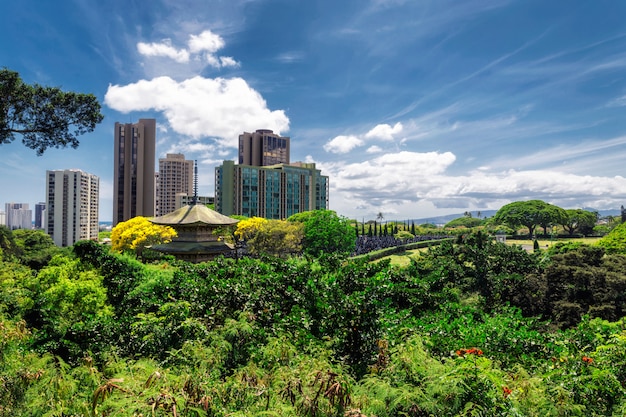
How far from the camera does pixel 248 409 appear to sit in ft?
10.5

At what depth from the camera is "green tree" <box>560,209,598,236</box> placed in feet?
249

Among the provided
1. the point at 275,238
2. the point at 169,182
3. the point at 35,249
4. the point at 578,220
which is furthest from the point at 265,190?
the point at 578,220

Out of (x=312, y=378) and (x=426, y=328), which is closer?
(x=312, y=378)

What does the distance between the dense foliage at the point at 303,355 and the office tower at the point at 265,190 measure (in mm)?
74687

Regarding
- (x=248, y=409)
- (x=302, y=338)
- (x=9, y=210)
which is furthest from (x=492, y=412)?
(x=9, y=210)

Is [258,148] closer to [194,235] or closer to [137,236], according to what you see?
[137,236]

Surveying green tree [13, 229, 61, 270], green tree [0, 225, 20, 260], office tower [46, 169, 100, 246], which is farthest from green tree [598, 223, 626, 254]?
office tower [46, 169, 100, 246]

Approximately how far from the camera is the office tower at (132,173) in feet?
269

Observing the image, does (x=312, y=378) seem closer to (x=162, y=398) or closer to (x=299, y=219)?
(x=162, y=398)

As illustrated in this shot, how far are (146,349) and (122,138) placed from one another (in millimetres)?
87283

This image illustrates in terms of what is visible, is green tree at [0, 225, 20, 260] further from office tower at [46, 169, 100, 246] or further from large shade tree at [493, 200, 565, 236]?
large shade tree at [493, 200, 565, 236]

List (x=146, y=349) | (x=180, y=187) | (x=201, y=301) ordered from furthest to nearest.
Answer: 1. (x=180, y=187)
2. (x=201, y=301)
3. (x=146, y=349)

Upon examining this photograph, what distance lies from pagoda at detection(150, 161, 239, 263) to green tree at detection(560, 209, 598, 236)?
252 ft

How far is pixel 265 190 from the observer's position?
87938 mm
